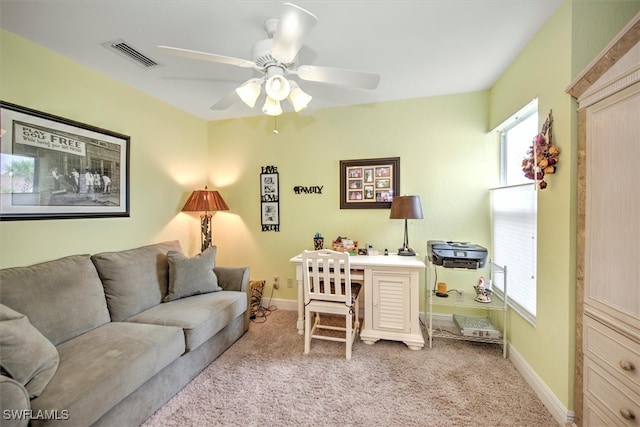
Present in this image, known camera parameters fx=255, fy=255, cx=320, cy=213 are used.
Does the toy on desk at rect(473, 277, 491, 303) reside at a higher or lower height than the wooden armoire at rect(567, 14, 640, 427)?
lower

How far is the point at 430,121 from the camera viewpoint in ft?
9.29

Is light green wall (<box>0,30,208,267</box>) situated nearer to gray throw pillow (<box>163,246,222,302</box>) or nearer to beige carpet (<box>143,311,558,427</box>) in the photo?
gray throw pillow (<box>163,246,222,302</box>)

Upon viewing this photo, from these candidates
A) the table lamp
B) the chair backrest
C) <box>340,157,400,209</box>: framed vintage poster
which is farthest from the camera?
the table lamp

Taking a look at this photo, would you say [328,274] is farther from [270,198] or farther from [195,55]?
[195,55]

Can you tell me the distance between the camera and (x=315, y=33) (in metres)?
1.76

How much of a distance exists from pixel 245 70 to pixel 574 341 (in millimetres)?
2979

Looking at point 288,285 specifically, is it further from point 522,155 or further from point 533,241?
point 522,155

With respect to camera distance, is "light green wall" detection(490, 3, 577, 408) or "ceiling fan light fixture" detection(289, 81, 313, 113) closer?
"light green wall" detection(490, 3, 577, 408)

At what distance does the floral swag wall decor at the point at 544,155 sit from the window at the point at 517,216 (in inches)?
7.4

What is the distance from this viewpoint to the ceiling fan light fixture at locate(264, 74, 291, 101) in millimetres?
1481

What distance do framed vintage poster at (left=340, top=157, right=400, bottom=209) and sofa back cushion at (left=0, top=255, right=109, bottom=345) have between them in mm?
2398

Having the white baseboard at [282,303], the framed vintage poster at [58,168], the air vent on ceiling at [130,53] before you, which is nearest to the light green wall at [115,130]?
the framed vintage poster at [58,168]

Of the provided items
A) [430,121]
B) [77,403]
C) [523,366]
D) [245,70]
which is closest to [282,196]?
[245,70]

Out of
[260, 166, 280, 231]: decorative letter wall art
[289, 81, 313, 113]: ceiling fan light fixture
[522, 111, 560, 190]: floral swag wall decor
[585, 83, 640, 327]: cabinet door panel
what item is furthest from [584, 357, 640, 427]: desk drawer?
[260, 166, 280, 231]: decorative letter wall art
